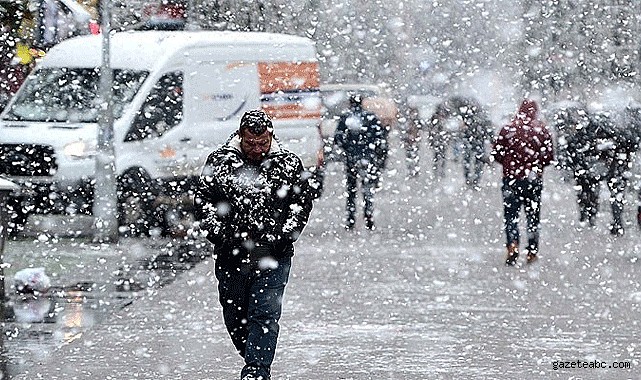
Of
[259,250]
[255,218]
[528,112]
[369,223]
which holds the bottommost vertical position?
[369,223]

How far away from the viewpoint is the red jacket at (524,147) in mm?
15391

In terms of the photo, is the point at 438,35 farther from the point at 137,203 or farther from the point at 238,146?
the point at 238,146

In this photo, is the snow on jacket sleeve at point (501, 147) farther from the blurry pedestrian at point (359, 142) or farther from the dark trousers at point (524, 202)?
the blurry pedestrian at point (359, 142)

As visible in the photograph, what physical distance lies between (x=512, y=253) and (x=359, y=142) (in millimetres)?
5015

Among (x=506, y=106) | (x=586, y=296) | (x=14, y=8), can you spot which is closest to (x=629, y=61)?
(x=506, y=106)

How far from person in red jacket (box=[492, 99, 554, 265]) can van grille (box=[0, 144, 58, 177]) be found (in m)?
5.12

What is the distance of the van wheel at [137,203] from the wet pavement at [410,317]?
5.68 feet

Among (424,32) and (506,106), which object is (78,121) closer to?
(506,106)

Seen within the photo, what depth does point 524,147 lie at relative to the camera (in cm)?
1533

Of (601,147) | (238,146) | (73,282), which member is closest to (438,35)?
(601,147)

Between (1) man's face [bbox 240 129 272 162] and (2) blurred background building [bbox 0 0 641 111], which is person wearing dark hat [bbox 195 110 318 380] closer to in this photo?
(1) man's face [bbox 240 129 272 162]

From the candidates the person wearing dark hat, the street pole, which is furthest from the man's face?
the street pole

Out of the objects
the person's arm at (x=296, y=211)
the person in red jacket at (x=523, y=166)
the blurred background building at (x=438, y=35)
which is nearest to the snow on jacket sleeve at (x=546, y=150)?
the person in red jacket at (x=523, y=166)

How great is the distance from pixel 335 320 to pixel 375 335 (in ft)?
2.46
